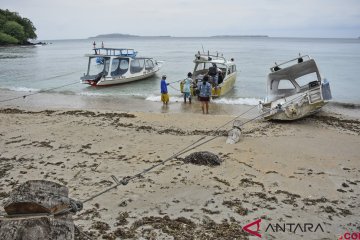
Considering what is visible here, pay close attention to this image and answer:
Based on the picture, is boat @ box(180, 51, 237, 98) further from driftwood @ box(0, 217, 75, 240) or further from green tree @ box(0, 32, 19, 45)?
green tree @ box(0, 32, 19, 45)

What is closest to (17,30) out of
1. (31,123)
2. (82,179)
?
(31,123)

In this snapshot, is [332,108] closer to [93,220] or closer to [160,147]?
[160,147]

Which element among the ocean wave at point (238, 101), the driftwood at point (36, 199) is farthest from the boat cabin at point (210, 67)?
the driftwood at point (36, 199)

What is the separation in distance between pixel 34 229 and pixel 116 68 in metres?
21.7

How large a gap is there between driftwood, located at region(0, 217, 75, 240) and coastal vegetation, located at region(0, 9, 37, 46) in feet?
319

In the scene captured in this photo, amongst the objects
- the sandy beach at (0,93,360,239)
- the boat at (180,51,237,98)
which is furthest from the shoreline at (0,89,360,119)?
the sandy beach at (0,93,360,239)

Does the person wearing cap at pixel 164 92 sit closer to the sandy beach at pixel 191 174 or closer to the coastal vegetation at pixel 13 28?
the sandy beach at pixel 191 174

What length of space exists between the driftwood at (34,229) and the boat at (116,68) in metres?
20.3

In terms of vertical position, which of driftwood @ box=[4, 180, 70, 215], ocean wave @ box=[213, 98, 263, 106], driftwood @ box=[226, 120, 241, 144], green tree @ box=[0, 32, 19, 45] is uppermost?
green tree @ box=[0, 32, 19, 45]

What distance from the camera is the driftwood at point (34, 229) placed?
2.14 metres

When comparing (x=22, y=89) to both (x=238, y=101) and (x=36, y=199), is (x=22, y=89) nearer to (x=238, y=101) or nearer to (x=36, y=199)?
(x=238, y=101)

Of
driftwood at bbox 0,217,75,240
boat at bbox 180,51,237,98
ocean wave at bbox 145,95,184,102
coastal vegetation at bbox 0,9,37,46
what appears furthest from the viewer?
coastal vegetation at bbox 0,9,37,46

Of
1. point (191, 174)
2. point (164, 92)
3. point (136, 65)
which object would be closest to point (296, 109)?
point (164, 92)

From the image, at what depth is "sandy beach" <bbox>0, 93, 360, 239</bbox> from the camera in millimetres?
5309
